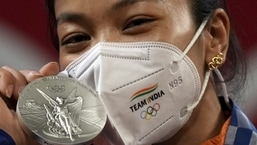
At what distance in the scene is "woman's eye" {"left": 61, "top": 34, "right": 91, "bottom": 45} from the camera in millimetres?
1443

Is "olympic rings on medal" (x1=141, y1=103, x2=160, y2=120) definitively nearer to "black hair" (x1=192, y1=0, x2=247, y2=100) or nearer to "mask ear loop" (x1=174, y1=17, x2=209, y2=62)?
"mask ear loop" (x1=174, y1=17, x2=209, y2=62)

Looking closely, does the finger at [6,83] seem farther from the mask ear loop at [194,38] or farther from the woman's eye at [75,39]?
the mask ear loop at [194,38]

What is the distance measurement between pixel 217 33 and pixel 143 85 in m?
0.26

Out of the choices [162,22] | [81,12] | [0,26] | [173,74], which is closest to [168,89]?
[173,74]

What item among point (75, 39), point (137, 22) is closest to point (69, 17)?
point (75, 39)

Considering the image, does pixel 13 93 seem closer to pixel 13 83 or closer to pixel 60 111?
pixel 13 83

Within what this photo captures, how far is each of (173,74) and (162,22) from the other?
0.12m

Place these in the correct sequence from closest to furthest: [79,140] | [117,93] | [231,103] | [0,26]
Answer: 1. [79,140]
2. [117,93]
3. [231,103]
4. [0,26]

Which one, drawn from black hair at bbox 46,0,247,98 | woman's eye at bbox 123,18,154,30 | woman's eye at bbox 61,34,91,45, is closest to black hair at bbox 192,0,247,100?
black hair at bbox 46,0,247,98

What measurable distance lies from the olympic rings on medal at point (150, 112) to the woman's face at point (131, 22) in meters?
0.14

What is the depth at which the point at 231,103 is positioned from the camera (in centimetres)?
153

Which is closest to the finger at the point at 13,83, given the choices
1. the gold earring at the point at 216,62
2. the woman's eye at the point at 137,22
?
the woman's eye at the point at 137,22

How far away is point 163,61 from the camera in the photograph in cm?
138

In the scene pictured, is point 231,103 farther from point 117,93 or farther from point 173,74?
point 117,93
